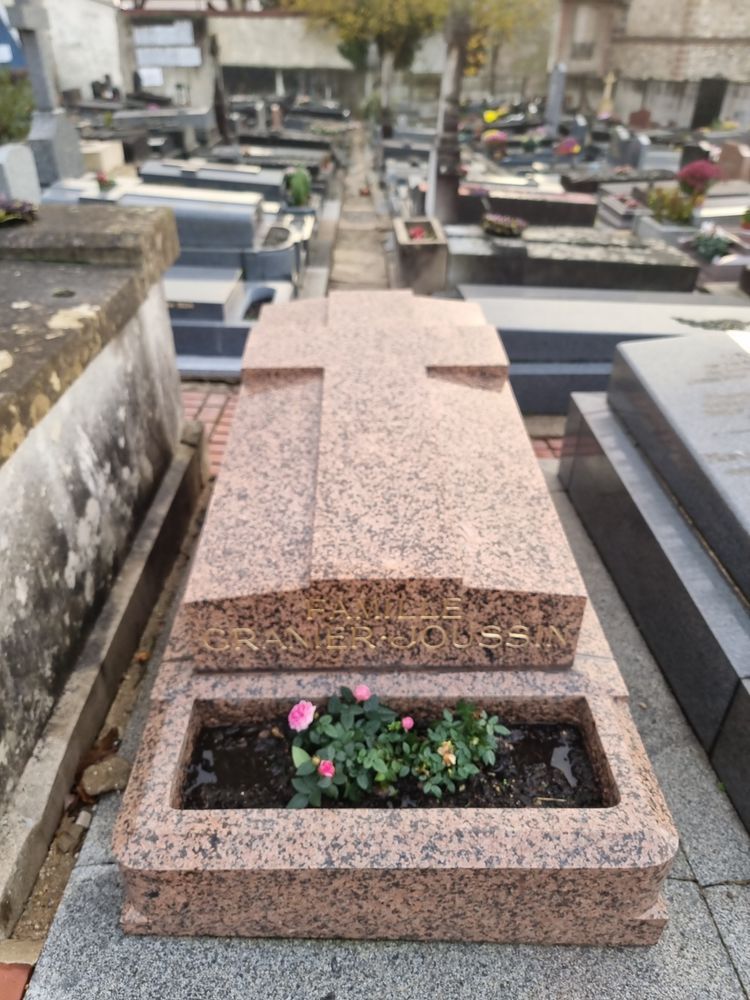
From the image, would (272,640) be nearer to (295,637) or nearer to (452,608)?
(295,637)

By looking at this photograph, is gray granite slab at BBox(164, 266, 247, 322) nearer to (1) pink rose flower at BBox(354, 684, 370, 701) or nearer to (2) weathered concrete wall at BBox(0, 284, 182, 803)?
(2) weathered concrete wall at BBox(0, 284, 182, 803)

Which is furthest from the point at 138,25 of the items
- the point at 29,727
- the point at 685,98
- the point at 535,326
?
the point at 29,727

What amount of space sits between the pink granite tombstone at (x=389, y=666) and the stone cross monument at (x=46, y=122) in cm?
809

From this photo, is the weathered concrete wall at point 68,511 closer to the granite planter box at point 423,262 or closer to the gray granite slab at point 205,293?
the gray granite slab at point 205,293

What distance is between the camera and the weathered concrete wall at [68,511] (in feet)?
8.10

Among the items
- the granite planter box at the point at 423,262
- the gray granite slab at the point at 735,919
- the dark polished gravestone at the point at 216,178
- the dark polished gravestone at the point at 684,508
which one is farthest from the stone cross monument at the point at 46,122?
the gray granite slab at the point at 735,919

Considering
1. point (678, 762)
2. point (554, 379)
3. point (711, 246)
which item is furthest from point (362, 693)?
point (711, 246)

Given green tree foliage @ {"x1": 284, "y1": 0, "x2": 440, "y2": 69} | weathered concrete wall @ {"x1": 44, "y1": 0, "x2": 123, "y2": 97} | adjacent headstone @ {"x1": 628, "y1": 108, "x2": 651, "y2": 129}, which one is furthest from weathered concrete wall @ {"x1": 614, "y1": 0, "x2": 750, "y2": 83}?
weathered concrete wall @ {"x1": 44, "y1": 0, "x2": 123, "y2": 97}

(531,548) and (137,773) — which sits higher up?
(531,548)

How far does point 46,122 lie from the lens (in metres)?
9.55

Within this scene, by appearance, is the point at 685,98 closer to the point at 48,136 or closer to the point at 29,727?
the point at 48,136

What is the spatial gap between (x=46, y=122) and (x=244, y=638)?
386 inches

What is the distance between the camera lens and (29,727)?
258cm

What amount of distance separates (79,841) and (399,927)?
1.22m
